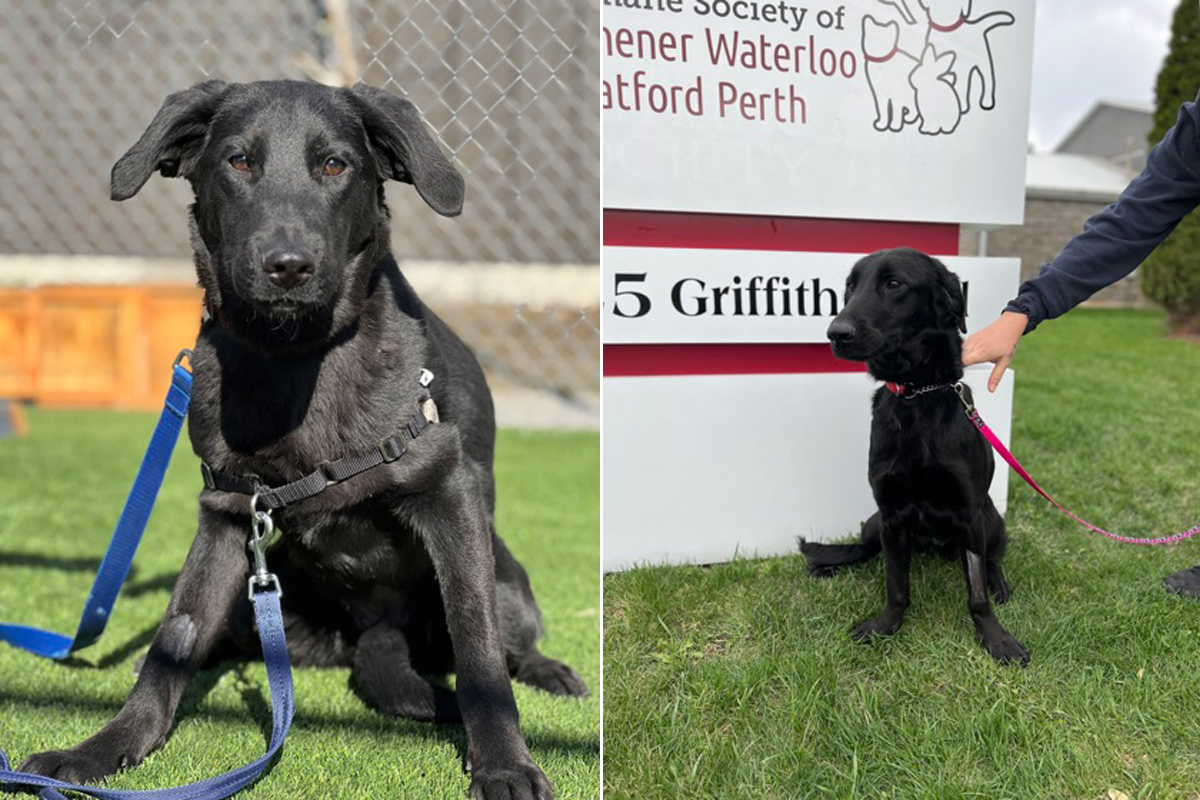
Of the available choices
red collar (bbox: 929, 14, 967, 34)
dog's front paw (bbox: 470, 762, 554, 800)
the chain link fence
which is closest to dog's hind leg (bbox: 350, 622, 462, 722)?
dog's front paw (bbox: 470, 762, 554, 800)

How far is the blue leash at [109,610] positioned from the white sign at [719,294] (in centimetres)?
112

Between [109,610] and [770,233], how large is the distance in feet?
6.29

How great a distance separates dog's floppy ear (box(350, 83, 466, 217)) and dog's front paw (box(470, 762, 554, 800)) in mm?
989

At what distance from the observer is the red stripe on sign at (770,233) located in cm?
258

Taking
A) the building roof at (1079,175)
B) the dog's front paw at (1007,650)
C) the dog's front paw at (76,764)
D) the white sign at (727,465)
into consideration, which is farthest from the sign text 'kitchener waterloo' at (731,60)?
the building roof at (1079,175)

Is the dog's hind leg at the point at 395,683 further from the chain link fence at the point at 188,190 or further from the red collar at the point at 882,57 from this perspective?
the chain link fence at the point at 188,190

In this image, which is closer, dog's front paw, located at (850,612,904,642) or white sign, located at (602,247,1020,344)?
dog's front paw, located at (850,612,904,642)

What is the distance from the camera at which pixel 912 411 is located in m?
2.02

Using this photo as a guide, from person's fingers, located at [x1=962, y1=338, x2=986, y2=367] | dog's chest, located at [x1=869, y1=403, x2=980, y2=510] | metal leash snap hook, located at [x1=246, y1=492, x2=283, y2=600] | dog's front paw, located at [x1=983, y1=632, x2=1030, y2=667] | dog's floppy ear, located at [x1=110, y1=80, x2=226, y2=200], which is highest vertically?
dog's floppy ear, located at [x1=110, y1=80, x2=226, y2=200]

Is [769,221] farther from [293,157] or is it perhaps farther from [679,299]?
[293,157]

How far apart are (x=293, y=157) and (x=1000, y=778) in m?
1.53

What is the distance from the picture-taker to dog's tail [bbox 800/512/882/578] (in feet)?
7.09

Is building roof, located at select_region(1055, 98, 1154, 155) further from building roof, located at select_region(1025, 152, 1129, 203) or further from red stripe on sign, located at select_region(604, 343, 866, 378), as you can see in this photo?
red stripe on sign, located at select_region(604, 343, 866, 378)

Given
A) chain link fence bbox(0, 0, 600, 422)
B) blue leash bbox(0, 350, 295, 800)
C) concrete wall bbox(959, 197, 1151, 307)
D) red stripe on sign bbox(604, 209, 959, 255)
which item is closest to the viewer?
blue leash bbox(0, 350, 295, 800)
